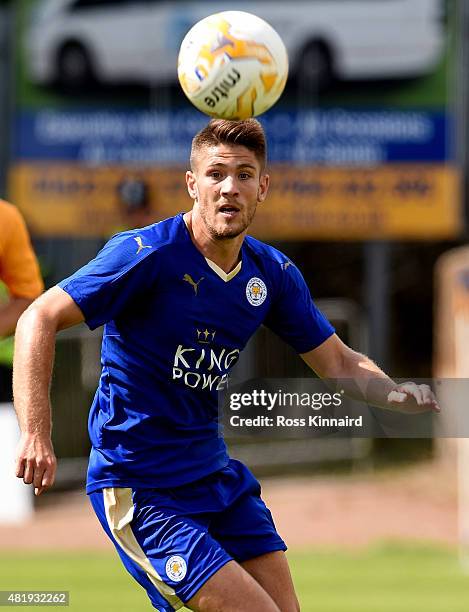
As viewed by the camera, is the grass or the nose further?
the grass

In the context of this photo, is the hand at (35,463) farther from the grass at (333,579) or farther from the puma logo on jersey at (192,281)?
the grass at (333,579)

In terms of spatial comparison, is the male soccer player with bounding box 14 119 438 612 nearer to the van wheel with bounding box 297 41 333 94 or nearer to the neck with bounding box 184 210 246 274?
the neck with bounding box 184 210 246 274

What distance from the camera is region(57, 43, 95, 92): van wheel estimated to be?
17750mm

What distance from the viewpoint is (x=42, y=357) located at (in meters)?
5.08

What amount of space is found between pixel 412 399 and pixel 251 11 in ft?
40.4

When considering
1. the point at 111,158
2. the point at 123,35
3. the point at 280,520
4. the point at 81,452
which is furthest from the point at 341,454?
the point at 123,35

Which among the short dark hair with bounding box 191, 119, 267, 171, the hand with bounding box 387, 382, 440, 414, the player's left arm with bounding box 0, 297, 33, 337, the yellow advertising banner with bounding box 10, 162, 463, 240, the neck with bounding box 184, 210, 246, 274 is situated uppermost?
the short dark hair with bounding box 191, 119, 267, 171

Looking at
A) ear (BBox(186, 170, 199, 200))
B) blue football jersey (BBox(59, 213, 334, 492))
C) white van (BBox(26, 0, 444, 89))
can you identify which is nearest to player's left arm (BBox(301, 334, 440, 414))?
blue football jersey (BBox(59, 213, 334, 492))

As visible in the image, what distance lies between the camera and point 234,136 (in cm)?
552

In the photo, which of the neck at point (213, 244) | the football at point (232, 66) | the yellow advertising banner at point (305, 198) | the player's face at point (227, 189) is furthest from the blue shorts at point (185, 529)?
the yellow advertising banner at point (305, 198)

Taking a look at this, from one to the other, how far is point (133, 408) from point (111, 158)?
40.9ft

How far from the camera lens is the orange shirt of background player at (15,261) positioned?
7246 mm

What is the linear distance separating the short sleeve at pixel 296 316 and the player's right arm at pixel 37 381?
101 centimetres

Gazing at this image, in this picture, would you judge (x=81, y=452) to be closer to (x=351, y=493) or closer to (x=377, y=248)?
(x=351, y=493)
